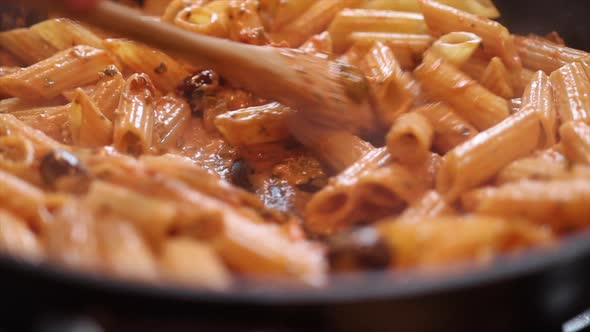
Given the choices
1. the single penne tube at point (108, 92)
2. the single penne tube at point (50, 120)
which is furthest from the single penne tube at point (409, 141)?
the single penne tube at point (50, 120)

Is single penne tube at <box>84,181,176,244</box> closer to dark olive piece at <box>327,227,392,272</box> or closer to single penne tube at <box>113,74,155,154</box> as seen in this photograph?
dark olive piece at <box>327,227,392,272</box>

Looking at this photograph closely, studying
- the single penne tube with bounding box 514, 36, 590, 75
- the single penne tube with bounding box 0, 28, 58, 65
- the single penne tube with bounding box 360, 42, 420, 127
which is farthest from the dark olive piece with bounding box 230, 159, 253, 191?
the single penne tube with bounding box 514, 36, 590, 75

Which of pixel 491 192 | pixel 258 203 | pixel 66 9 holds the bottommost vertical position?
pixel 258 203

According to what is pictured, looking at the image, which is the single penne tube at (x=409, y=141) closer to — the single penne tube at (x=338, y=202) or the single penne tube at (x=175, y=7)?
the single penne tube at (x=338, y=202)

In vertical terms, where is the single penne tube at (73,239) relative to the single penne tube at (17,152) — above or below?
above

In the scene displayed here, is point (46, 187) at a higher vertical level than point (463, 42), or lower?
lower

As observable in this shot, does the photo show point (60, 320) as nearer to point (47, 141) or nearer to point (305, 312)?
point (305, 312)

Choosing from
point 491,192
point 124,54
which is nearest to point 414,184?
point 491,192
